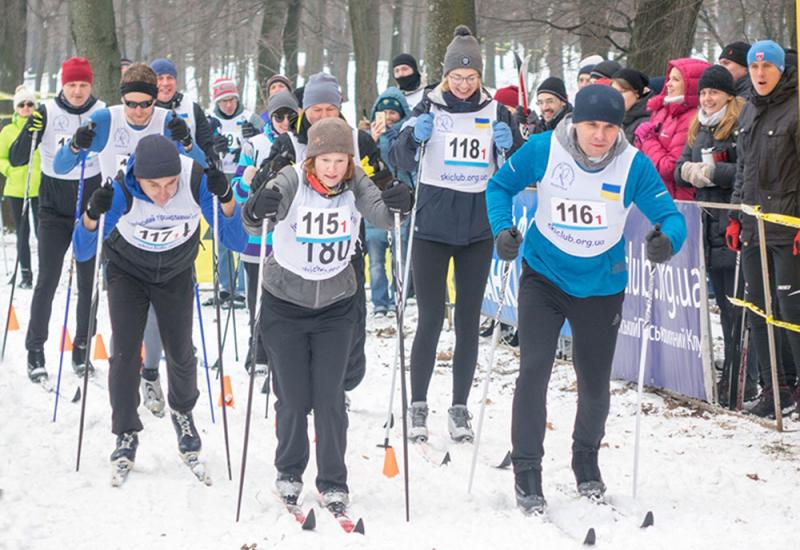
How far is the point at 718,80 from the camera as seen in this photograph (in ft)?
23.5

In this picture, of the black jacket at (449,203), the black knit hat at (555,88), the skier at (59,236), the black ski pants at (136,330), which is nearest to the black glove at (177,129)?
the black ski pants at (136,330)

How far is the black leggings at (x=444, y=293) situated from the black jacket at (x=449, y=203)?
74 mm

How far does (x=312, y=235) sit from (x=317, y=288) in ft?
0.84

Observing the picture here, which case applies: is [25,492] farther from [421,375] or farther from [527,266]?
[527,266]

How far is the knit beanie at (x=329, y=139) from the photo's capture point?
520 centimetres

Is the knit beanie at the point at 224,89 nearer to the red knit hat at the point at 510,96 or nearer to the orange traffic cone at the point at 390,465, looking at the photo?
the red knit hat at the point at 510,96

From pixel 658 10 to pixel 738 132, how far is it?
652 cm

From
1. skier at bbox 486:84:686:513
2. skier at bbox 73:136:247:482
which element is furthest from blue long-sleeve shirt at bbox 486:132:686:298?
skier at bbox 73:136:247:482

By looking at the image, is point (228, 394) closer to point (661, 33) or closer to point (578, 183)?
point (578, 183)

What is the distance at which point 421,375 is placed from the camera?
6645mm

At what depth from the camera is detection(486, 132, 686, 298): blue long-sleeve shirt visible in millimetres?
5215

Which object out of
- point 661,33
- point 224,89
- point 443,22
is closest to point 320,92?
point 443,22

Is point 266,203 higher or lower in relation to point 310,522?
higher

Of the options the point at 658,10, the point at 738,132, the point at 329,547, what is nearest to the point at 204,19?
the point at 658,10
